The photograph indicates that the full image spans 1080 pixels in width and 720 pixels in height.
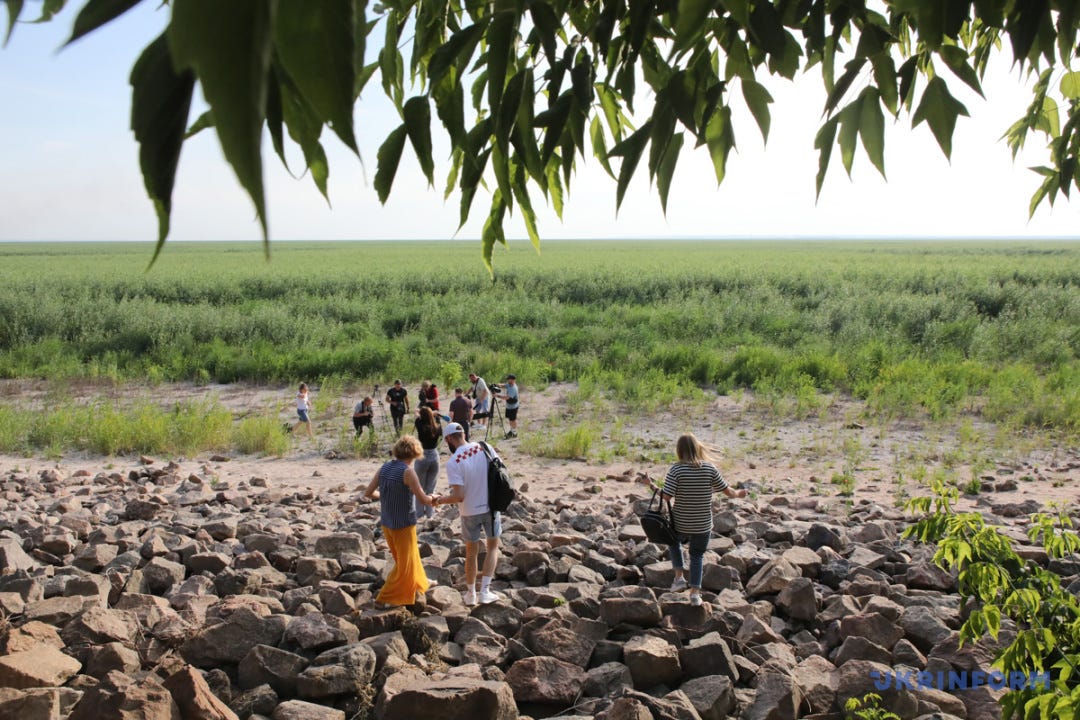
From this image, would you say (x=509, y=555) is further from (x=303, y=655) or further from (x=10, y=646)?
(x=10, y=646)

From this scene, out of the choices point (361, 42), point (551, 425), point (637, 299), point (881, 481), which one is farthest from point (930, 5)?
point (637, 299)

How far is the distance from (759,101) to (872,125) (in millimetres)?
236

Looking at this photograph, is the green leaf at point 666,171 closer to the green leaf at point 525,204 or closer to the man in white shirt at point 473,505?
the green leaf at point 525,204

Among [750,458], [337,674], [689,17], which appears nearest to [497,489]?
[337,674]

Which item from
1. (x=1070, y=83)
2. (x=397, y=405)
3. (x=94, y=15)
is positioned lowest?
(x=397, y=405)

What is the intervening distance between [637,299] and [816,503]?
1039 inches

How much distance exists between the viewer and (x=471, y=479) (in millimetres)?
5582

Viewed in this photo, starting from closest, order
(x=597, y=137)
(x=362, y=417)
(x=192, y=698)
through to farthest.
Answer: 1. (x=597, y=137)
2. (x=192, y=698)
3. (x=362, y=417)

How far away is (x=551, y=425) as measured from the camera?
47.3 ft

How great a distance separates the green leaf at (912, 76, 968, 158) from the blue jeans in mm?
4373

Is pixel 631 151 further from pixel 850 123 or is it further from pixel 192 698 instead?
pixel 192 698

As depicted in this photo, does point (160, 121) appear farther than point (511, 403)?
No

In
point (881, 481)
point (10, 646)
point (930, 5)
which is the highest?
point (930, 5)

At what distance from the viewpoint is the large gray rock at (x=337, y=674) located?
153 inches
